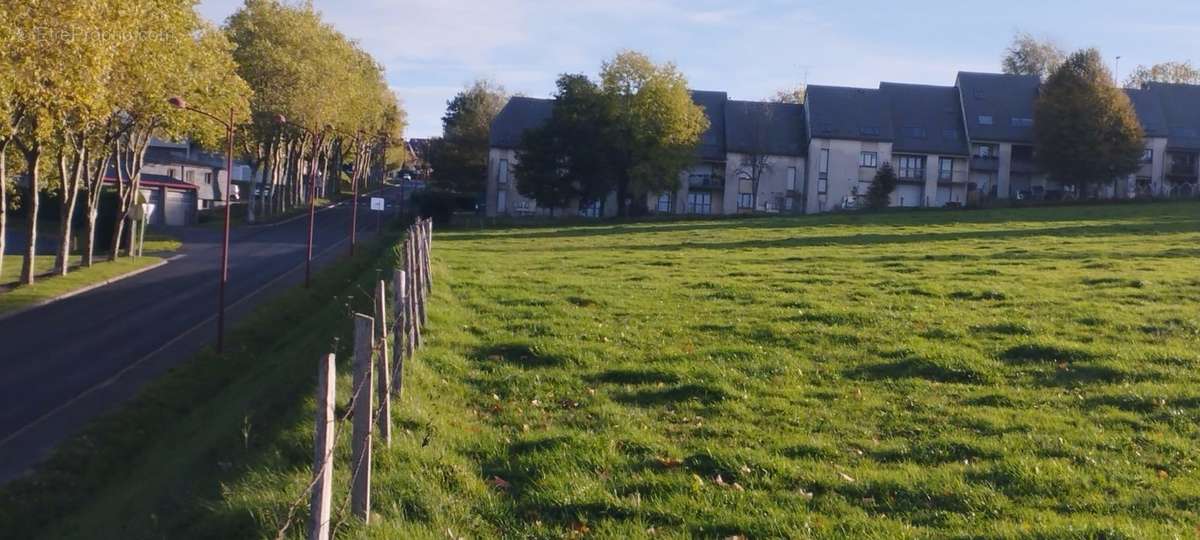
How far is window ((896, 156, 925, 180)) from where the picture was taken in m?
84.6

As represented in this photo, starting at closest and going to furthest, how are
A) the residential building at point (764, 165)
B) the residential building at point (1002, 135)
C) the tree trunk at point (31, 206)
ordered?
the tree trunk at point (31, 206) < the residential building at point (1002, 135) < the residential building at point (764, 165)

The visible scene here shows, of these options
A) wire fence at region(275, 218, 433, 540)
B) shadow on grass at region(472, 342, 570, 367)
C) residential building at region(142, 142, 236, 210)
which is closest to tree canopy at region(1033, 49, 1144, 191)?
residential building at region(142, 142, 236, 210)

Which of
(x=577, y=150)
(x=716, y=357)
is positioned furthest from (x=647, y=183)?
(x=716, y=357)

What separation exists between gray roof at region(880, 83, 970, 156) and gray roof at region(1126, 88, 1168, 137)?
35.7 ft

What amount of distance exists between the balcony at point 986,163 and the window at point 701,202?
17459 millimetres

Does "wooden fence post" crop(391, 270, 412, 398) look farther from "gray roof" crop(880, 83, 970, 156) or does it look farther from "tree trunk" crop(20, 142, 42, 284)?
"gray roof" crop(880, 83, 970, 156)

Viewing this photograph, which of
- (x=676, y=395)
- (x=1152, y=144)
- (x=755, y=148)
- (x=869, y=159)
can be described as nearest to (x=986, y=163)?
(x=869, y=159)

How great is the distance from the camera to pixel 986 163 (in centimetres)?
8450

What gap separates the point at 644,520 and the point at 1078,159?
6918cm

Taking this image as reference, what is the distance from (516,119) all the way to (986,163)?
32.6 metres

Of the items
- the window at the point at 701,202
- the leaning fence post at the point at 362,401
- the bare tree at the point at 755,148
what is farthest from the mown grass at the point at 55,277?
the bare tree at the point at 755,148

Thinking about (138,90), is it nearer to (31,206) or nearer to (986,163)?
(31,206)

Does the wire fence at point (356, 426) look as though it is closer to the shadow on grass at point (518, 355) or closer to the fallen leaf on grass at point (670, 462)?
the fallen leaf on grass at point (670, 462)

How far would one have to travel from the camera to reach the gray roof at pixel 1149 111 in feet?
270
